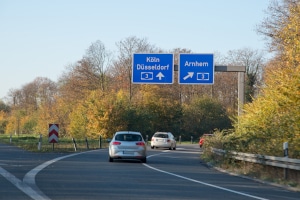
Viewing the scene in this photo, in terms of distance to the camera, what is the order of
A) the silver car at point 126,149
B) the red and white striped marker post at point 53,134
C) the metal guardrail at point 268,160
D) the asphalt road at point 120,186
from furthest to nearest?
the red and white striped marker post at point 53,134 < the silver car at point 126,149 < the metal guardrail at point 268,160 < the asphalt road at point 120,186

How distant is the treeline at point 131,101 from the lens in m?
63.1

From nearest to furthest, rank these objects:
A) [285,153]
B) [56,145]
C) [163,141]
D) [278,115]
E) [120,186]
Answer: [120,186]
[285,153]
[278,115]
[56,145]
[163,141]

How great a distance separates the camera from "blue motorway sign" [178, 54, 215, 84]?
30.9m

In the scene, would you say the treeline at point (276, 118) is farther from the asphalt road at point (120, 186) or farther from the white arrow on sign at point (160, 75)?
the white arrow on sign at point (160, 75)

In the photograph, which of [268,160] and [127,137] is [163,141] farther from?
[268,160]

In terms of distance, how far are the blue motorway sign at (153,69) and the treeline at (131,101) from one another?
20184 millimetres

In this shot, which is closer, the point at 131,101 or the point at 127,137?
the point at 127,137

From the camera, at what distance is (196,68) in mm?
31188

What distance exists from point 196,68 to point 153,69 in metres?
2.56

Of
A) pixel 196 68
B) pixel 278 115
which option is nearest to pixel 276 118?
pixel 278 115

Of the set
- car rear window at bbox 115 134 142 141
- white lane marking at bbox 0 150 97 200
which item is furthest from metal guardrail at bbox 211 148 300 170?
white lane marking at bbox 0 150 97 200

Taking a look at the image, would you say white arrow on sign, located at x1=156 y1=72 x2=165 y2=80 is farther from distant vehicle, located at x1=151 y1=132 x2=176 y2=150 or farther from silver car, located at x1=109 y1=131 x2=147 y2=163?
distant vehicle, located at x1=151 y1=132 x2=176 y2=150

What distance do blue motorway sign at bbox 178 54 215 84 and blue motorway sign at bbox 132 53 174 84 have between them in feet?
2.25

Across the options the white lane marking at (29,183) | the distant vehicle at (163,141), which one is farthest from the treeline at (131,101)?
the white lane marking at (29,183)
